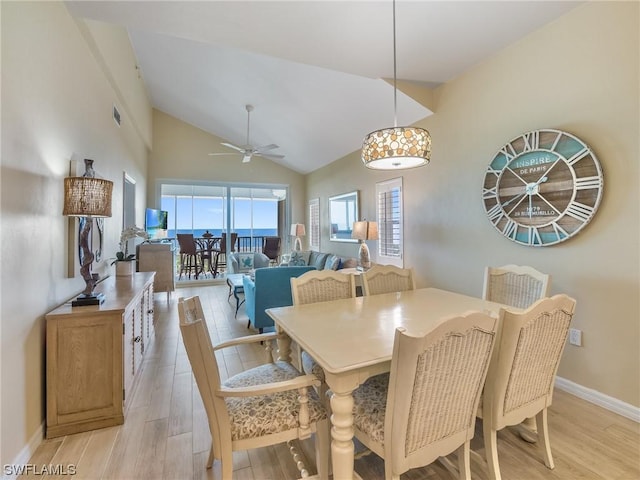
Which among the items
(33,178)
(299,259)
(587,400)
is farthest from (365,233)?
(33,178)

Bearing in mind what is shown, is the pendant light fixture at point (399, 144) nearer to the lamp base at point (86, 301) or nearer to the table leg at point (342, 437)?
the table leg at point (342, 437)

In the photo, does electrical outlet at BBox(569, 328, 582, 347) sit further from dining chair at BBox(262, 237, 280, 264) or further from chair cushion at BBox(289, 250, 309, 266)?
dining chair at BBox(262, 237, 280, 264)

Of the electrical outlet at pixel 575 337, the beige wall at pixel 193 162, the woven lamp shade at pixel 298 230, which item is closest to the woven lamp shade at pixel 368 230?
the electrical outlet at pixel 575 337

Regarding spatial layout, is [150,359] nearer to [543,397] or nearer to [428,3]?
[543,397]

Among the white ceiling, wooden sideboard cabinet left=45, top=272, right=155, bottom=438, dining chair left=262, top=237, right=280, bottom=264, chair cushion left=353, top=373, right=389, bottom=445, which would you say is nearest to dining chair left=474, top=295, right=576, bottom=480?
chair cushion left=353, top=373, right=389, bottom=445

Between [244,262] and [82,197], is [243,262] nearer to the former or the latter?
[244,262]

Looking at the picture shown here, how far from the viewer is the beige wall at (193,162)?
694 centimetres

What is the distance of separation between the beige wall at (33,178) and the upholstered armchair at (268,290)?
168 centimetres

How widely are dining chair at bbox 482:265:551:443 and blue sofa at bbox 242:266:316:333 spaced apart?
1.87 metres

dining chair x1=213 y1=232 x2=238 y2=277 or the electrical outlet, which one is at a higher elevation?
dining chair x1=213 y1=232 x2=238 y2=277

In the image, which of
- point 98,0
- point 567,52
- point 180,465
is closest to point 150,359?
point 180,465

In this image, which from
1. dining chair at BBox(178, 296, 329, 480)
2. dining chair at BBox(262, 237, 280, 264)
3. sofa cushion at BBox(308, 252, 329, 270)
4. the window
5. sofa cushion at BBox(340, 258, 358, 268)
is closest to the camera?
dining chair at BBox(178, 296, 329, 480)

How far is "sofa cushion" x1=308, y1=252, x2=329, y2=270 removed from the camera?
5.98 m

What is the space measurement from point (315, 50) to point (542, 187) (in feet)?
8.04
